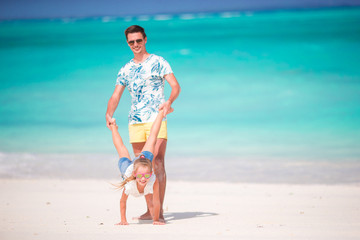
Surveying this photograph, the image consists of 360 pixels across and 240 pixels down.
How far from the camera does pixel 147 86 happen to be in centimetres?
374

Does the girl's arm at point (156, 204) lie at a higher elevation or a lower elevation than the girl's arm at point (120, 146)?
lower

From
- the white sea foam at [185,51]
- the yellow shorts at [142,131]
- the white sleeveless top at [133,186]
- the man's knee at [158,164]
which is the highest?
the white sea foam at [185,51]

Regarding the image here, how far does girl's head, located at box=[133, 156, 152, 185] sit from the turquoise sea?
94.1 inches

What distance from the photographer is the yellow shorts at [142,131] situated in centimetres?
373

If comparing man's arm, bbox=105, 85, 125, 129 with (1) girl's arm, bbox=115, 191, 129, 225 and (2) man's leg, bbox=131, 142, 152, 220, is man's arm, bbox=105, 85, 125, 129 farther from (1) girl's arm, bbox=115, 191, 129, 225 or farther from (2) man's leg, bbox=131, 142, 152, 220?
(1) girl's arm, bbox=115, 191, 129, 225

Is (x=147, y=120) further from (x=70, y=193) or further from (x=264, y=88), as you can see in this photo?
(x=264, y=88)

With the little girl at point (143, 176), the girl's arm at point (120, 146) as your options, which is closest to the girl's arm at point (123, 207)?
the little girl at point (143, 176)

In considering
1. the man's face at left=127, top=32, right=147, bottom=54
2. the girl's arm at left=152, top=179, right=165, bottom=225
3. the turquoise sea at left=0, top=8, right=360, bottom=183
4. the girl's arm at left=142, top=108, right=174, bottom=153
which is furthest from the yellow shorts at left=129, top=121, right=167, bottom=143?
the turquoise sea at left=0, top=8, right=360, bottom=183

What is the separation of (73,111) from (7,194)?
6.33 metres

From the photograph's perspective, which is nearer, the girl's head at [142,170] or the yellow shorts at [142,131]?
the girl's head at [142,170]

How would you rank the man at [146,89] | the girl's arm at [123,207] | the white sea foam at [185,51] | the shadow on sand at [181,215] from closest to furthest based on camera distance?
the girl's arm at [123,207], the man at [146,89], the shadow on sand at [181,215], the white sea foam at [185,51]

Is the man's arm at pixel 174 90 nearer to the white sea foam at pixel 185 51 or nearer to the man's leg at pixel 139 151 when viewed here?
the man's leg at pixel 139 151

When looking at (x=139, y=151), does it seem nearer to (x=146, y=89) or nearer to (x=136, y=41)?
(x=146, y=89)

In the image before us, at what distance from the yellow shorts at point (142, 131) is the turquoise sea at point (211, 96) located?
2.07 m
